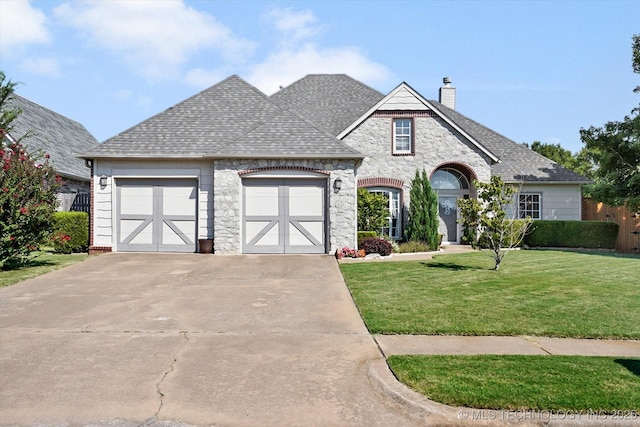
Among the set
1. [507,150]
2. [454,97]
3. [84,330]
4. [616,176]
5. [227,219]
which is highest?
[454,97]

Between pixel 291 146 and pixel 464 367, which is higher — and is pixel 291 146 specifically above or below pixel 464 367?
above

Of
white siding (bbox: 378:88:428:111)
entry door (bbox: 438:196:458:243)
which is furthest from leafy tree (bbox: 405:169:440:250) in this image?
white siding (bbox: 378:88:428:111)

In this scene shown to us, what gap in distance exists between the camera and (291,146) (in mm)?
15766

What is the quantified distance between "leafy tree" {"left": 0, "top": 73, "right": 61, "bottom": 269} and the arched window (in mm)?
14895

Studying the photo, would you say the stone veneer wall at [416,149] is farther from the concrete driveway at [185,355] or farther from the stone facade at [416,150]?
the concrete driveway at [185,355]

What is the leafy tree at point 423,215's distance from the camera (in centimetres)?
1861

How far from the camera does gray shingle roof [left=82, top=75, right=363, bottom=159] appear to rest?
15.6 m

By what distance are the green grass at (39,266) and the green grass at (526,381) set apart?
955 centimetres

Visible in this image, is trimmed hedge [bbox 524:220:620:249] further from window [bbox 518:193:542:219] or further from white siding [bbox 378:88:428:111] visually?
white siding [bbox 378:88:428:111]

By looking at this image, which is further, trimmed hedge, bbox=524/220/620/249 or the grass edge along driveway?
trimmed hedge, bbox=524/220/620/249

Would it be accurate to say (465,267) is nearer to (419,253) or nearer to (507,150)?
(419,253)

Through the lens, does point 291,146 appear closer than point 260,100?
Yes

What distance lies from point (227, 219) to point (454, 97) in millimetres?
16115

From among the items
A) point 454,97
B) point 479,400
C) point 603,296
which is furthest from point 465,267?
point 454,97
